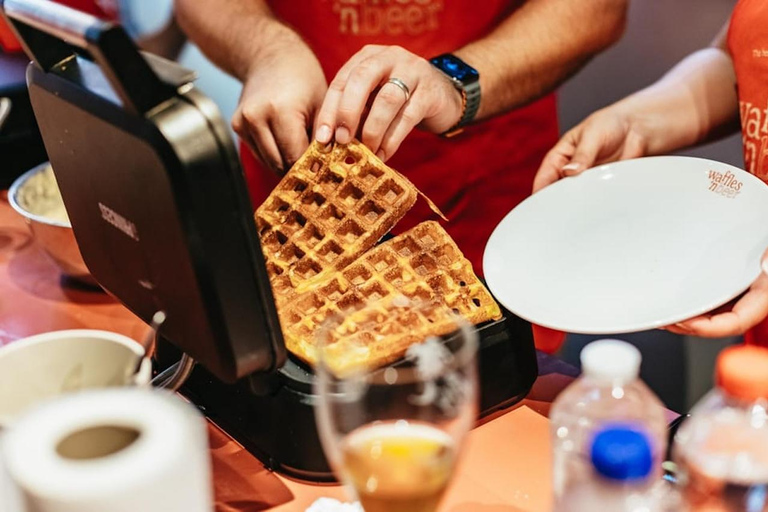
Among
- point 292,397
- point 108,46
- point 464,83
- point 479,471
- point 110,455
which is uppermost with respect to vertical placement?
point 108,46

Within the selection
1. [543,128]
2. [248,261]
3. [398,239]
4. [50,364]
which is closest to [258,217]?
[398,239]

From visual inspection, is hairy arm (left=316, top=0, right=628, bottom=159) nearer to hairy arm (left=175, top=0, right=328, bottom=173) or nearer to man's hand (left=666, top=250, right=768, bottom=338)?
hairy arm (left=175, top=0, right=328, bottom=173)

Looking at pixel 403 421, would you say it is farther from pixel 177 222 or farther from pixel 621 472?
pixel 177 222

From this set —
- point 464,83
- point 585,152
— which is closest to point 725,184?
point 585,152

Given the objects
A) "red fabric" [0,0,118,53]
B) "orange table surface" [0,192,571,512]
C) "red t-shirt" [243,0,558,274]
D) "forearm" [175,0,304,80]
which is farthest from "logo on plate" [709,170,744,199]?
"red fabric" [0,0,118,53]

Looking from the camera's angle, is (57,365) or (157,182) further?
(57,365)

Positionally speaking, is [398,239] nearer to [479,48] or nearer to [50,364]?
A: [50,364]

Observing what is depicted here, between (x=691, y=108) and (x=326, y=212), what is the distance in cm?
80

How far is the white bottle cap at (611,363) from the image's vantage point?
30.2 inches

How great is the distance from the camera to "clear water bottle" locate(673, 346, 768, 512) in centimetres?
75

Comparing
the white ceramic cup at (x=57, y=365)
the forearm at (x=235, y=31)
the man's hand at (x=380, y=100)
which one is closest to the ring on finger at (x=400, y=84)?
the man's hand at (x=380, y=100)

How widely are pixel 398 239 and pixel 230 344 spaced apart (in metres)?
0.45

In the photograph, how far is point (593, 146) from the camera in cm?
161

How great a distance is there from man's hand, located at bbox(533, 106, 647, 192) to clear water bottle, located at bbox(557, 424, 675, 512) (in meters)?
0.86
